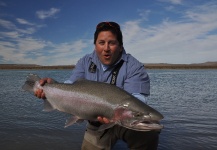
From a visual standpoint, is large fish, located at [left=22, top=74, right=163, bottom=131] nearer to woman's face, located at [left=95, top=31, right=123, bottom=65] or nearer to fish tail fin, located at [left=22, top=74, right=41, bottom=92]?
fish tail fin, located at [left=22, top=74, right=41, bottom=92]

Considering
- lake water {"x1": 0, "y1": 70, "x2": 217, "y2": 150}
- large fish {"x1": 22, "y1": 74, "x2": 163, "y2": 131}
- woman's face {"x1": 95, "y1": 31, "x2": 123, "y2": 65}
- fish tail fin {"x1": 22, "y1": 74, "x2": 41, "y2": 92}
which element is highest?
woman's face {"x1": 95, "y1": 31, "x2": 123, "y2": 65}

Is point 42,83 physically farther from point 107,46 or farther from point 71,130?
point 71,130

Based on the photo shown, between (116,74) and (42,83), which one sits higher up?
(116,74)

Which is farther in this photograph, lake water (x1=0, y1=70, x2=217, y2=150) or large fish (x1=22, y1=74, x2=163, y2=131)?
lake water (x1=0, y1=70, x2=217, y2=150)

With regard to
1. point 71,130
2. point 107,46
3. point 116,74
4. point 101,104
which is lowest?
point 71,130

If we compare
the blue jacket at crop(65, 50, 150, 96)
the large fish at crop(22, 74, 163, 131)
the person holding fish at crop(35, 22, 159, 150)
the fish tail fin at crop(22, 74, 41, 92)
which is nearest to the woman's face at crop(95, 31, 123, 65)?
the person holding fish at crop(35, 22, 159, 150)

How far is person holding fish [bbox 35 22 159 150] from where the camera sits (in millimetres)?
4676

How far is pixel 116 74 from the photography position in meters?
4.88

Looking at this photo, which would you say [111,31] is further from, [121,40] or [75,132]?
[75,132]

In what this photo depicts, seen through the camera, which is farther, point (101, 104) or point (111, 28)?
point (111, 28)

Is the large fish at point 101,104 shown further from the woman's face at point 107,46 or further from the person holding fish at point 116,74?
the woman's face at point 107,46

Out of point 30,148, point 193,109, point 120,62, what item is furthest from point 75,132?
point 193,109

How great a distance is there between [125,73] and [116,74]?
18 centimetres

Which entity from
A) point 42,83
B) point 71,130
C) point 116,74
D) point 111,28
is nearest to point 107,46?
point 111,28
